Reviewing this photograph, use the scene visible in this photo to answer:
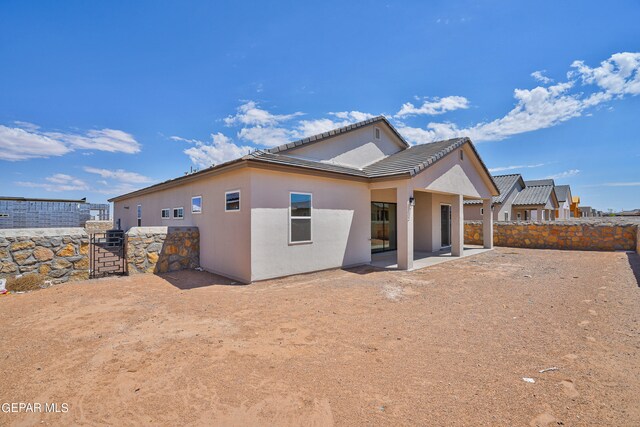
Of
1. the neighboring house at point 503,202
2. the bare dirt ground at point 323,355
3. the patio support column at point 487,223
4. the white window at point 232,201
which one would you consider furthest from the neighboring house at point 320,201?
the neighboring house at point 503,202

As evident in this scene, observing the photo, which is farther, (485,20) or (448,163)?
(448,163)

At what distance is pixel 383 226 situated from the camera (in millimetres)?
14438

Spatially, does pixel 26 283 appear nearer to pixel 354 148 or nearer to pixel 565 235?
pixel 354 148

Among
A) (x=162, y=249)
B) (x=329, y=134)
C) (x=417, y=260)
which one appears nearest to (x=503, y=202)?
(x=417, y=260)

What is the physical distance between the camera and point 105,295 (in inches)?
269

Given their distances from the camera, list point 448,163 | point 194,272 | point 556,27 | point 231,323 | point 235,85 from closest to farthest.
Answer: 1. point 231,323
2. point 556,27
3. point 194,272
4. point 448,163
5. point 235,85

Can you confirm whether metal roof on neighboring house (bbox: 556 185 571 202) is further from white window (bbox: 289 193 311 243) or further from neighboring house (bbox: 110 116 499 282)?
white window (bbox: 289 193 311 243)

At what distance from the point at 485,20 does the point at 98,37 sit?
505 inches

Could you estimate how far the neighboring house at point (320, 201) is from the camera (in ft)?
27.3

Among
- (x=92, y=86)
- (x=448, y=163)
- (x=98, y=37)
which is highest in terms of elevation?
(x=98, y=37)

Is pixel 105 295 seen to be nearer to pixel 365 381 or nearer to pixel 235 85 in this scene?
pixel 365 381

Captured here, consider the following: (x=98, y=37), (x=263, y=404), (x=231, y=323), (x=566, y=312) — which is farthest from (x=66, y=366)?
(x=98, y=37)

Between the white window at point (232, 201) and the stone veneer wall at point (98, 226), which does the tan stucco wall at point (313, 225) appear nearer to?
the white window at point (232, 201)

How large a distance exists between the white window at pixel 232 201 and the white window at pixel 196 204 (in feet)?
6.97
